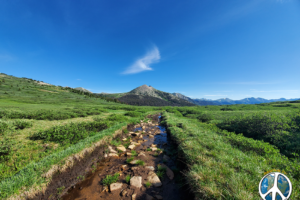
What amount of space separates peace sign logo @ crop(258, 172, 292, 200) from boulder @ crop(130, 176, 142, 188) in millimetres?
6060

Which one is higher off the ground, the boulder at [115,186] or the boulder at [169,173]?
the boulder at [115,186]

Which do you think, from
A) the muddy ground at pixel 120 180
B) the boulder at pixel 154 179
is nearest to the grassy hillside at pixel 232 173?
the muddy ground at pixel 120 180

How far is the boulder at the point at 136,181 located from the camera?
6155 mm

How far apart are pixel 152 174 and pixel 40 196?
19.2ft

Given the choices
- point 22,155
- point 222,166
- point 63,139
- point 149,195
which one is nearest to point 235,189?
point 222,166

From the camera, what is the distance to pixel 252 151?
757 cm

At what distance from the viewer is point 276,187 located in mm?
1948

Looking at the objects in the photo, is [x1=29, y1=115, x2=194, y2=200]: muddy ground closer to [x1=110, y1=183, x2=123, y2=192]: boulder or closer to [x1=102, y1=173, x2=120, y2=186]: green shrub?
[x1=110, y1=183, x2=123, y2=192]: boulder

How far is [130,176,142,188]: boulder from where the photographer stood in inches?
242

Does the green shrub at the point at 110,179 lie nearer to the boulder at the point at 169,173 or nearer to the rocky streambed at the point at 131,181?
the rocky streambed at the point at 131,181

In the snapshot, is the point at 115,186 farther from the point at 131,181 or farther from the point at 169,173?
the point at 169,173

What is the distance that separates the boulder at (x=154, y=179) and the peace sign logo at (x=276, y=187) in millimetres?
5720

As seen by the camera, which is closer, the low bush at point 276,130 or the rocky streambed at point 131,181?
the rocky streambed at point 131,181

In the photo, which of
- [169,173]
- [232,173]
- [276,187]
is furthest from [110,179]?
[276,187]
